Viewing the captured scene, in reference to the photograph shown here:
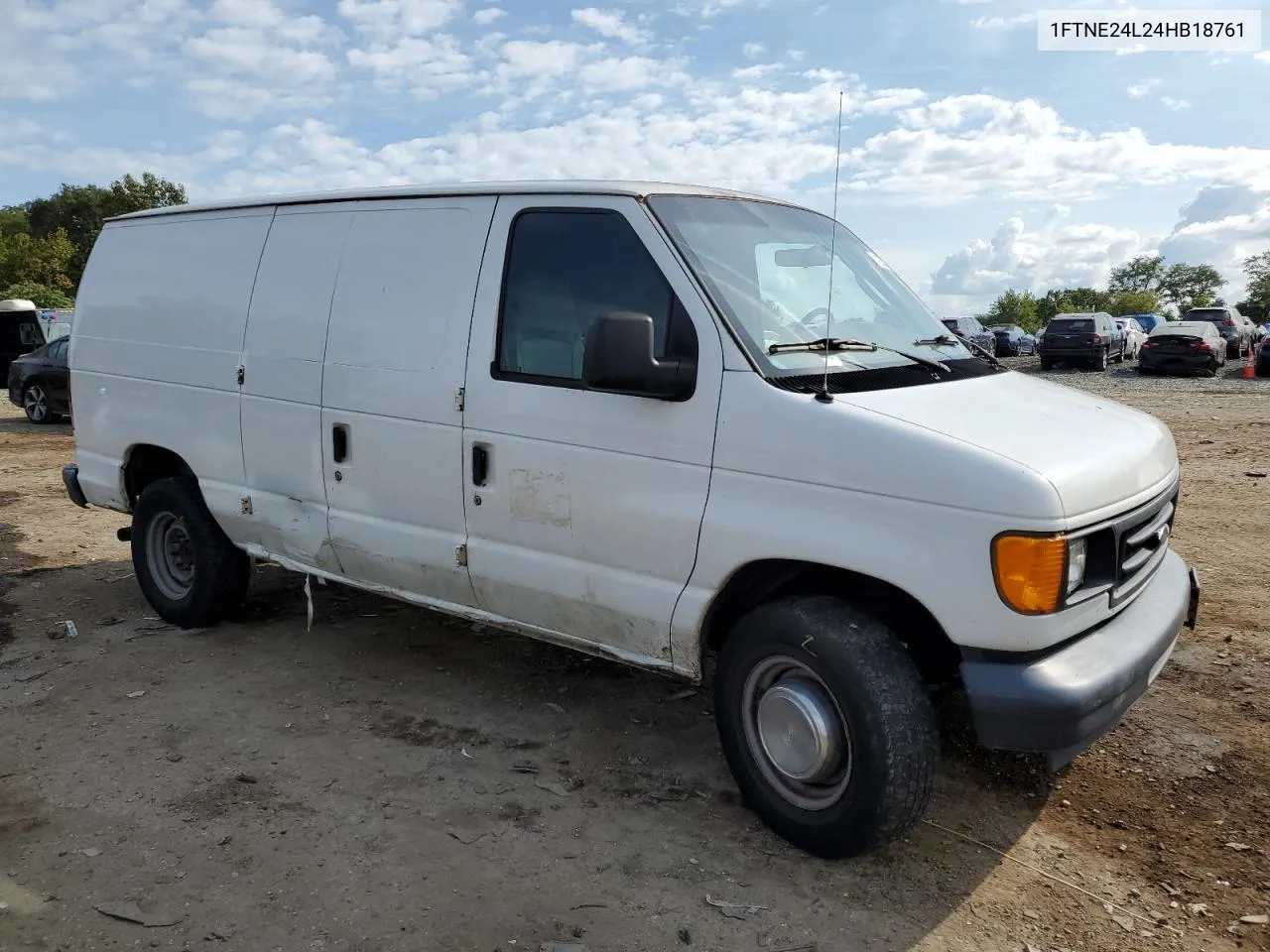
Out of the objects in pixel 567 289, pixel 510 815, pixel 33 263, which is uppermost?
pixel 33 263

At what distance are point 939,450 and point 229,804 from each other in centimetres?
288

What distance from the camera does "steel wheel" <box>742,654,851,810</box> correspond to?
10.6 feet

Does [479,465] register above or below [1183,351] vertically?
above

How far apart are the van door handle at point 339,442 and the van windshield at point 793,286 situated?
1834mm

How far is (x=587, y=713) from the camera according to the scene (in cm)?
457

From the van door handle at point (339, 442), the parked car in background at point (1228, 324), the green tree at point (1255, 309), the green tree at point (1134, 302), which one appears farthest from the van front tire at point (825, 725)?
the green tree at point (1134, 302)

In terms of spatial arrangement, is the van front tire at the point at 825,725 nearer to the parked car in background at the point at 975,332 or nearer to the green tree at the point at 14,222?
the parked car in background at the point at 975,332

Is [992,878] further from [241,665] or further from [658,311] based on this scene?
[241,665]

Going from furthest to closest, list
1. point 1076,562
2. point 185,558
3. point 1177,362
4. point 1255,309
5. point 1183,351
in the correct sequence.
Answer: point 1255,309 < point 1177,362 < point 1183,351 < point 185,558 < point 1076,562

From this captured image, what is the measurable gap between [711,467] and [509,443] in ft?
3.06

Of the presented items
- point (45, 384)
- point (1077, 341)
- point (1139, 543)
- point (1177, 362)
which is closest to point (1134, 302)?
point (1077, 341)

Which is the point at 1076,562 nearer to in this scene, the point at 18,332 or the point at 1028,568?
the point at 1028,568

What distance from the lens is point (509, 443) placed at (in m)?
3.96

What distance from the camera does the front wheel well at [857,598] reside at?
3.34 metres
